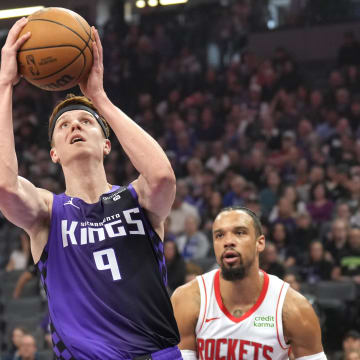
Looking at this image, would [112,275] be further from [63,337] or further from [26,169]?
[26,169]

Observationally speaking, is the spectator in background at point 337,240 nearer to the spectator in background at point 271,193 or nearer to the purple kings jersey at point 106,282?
the spectator in background at point 271,193

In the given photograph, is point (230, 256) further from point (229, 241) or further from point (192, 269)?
point (192, 269)

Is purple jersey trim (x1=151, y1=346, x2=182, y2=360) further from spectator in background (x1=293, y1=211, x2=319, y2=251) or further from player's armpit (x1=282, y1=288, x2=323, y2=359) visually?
spectator in background (x1=293, y1=211, x2=319, y2=251)

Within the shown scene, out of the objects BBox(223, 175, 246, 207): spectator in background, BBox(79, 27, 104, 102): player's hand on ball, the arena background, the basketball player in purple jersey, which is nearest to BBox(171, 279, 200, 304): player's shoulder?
the basketball player in purple jersey

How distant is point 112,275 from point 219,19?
13.1m

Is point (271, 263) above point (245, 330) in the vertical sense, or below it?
below

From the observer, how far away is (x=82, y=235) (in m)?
3.26

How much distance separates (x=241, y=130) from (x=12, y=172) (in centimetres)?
995

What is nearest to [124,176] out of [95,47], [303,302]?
[303,302]

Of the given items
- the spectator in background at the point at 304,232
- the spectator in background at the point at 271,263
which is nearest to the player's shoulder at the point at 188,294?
the spectator in background at the point at 271,263

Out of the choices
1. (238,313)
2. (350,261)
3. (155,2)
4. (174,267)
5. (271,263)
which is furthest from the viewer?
(155,2)

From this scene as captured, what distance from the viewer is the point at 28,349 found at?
8.81 metres

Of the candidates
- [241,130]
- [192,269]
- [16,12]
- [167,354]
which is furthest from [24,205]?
[16,12]

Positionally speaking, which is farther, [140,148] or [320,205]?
[320,205]
